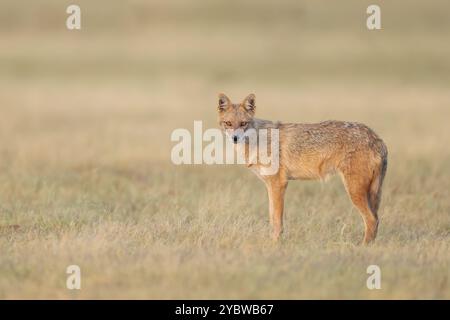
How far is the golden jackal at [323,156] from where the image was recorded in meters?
11.2

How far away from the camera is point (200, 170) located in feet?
57.3

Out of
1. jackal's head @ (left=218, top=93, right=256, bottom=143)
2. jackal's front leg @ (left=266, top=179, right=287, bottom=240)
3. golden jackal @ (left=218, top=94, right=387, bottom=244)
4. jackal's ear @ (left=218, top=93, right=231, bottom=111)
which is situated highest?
jackal's ear @ (left=218, top=93, right=231, bottom=111)

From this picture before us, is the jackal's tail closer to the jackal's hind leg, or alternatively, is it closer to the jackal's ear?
the jackal's hind leg

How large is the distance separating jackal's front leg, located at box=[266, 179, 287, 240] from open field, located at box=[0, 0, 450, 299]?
0.64ft

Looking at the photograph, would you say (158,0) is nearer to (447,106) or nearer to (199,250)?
(447,106)

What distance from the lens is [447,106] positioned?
28.6m

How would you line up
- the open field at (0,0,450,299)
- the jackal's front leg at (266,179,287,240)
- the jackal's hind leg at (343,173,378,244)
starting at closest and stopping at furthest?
the open field at (0,0,450,299)
the jackal's hind leg at (343,173,378,244)
the jackal's front leg at (266,179,287,240)

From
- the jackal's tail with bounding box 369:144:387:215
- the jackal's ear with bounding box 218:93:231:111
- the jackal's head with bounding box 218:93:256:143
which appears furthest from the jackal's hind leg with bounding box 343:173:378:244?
the jackal's ear with bounding box 218:93:231:111

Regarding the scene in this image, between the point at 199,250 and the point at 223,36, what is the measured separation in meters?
39.6

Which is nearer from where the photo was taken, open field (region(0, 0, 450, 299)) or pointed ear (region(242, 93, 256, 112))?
open field (region(0, 0, 450, 299))

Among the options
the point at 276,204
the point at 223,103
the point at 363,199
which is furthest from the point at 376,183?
the point at 223,103

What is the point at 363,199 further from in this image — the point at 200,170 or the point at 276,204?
the point at 200,170

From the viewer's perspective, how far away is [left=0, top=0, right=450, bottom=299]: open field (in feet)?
30.2

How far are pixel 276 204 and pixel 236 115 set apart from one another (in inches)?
57.7
